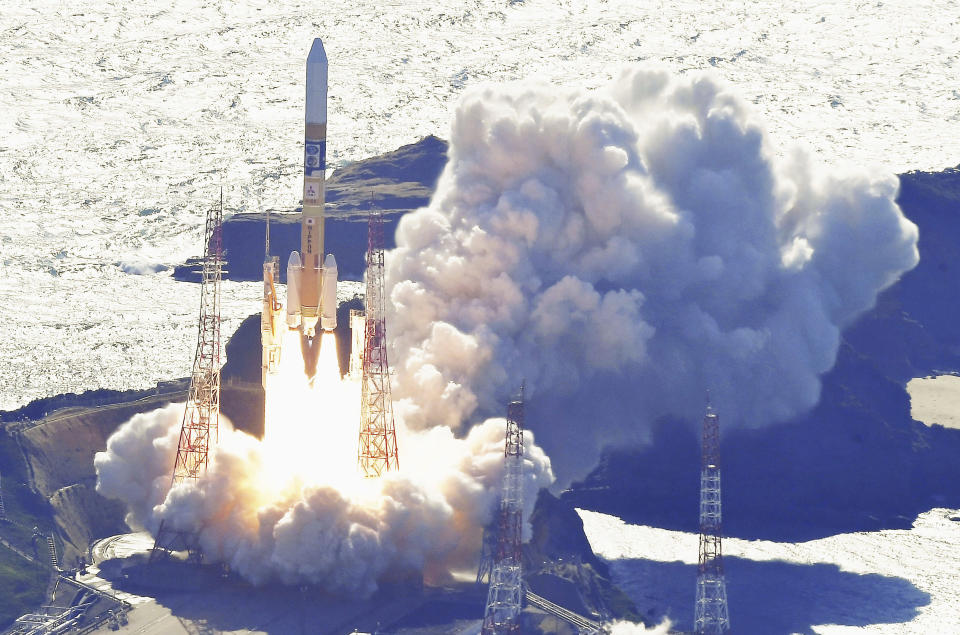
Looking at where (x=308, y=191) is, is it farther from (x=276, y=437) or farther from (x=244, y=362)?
(x=244, y=362)

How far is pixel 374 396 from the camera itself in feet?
443

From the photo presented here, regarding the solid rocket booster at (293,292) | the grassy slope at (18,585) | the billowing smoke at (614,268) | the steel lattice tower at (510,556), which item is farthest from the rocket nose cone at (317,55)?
the grassy slope at (18,585)

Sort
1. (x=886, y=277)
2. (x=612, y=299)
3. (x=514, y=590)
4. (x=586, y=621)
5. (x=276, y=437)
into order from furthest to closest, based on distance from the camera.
Answer: (x=886, y=277) < (x=612, y=299) < (x=276, y=437) < (x=586, y=621) < (x=514, y=590)

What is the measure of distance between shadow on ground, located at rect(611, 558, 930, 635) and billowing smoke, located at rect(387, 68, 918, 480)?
13917mm

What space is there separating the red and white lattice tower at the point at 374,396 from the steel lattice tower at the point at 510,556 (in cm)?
1087

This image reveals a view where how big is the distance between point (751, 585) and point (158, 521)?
129 ft

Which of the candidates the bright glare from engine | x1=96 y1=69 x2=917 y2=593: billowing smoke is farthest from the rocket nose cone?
x1=96 y1=69 x2=917 y2=593: billowing smoke

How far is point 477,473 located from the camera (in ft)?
446

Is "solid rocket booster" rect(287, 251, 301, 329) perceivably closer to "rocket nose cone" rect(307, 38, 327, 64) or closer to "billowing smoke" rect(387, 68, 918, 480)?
"rocket nose cone" rect(307, 38, 327, 64)

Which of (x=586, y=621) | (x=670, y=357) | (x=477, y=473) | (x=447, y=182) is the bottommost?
(x=586, y=621)

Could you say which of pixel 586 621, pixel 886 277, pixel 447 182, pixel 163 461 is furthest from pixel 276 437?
pixel 886 277

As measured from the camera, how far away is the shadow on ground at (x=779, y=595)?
457ft

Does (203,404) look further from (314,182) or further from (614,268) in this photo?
(614,268)

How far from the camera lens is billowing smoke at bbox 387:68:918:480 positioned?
15625 cm
